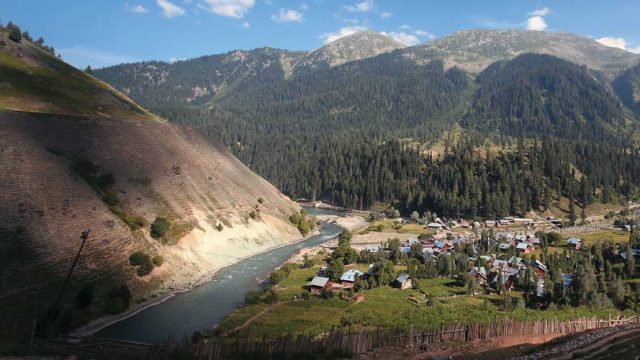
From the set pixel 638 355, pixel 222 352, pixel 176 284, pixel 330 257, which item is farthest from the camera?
pixel 330 257

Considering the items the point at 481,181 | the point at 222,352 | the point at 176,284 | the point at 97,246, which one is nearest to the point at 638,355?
the point at 222,352

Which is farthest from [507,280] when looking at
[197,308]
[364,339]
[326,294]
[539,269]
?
[197,308]

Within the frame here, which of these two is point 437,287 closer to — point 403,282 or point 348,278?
point 403,282

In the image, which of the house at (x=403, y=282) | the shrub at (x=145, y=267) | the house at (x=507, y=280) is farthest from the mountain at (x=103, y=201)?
the house at (x=507, y=280)

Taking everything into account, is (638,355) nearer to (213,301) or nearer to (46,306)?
(213,301)

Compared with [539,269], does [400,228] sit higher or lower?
lower

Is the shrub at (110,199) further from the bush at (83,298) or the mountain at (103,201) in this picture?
the bush at (83,298)
